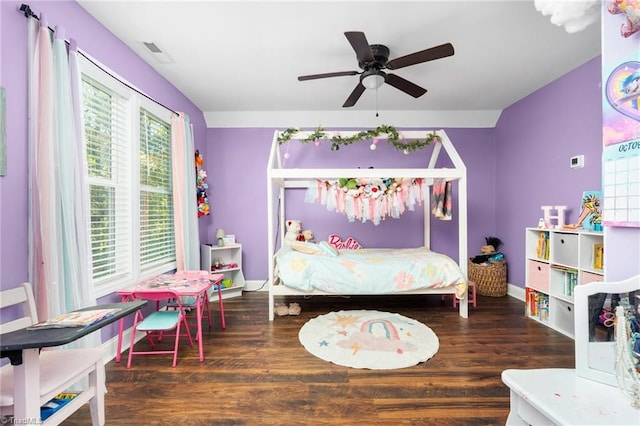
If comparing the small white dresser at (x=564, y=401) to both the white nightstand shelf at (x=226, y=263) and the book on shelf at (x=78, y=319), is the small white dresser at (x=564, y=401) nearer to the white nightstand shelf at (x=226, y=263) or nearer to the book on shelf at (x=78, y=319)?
the book on shelf at (x=78, y=319)

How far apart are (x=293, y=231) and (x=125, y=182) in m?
1.98

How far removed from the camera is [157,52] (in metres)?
2.48

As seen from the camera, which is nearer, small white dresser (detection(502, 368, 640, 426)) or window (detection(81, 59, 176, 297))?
small white dresser (detection(502, 368, 640, 426))

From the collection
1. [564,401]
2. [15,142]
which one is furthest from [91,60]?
[564,401]

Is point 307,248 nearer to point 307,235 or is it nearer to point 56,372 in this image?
point 307,235

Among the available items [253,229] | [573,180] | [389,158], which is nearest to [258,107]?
[253,229]

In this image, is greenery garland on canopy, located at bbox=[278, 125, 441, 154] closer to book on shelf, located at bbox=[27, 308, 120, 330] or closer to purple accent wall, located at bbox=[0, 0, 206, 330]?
purple accent wall, located at bbox=[0, 0, 206, 330]

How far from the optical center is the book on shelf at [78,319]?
1.13 meters

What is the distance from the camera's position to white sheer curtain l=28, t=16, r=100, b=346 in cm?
153

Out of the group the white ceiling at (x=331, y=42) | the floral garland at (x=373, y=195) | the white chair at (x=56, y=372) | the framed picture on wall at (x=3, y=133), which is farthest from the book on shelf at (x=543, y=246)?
the framed picture on wall at (x=3, y=133)

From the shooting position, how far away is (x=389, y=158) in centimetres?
414

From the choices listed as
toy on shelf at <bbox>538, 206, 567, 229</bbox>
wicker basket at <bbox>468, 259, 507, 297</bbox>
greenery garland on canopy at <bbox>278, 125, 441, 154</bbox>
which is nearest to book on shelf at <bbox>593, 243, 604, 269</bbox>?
toy on shelf at <bbox>538, 206, 567, 229</bbox>

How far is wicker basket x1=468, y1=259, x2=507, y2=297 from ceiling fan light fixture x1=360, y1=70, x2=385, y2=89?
2.85 meters

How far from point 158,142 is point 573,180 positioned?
441cm
